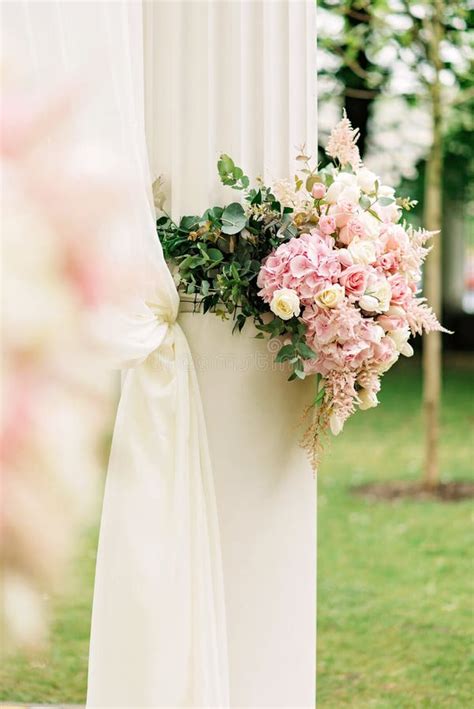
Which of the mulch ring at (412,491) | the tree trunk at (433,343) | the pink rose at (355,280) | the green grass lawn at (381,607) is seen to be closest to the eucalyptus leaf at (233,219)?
the pink rose at (355,280)

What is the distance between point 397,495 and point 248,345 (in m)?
4.27

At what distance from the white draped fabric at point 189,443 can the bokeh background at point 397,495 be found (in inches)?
6.7

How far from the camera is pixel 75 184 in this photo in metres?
0.38

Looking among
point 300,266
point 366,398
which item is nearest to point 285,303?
point 300,266

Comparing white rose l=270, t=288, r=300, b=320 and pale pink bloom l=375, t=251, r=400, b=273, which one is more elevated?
pale pink bloom l=375, t=251, r=400, b=273

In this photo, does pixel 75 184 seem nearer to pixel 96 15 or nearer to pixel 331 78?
pixel 96 15

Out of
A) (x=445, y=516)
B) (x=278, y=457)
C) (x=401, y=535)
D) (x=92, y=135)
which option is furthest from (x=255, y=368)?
(x=445, y=516)

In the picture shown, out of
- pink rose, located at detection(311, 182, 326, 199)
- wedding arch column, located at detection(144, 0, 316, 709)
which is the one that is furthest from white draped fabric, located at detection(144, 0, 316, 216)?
pink rose, located at detection(311, 182, 326, 199)

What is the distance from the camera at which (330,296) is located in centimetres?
211

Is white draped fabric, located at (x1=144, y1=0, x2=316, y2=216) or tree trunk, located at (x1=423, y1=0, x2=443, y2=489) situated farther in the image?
tree trunk, located at (x1=423, y1=0, x2=443, y2=489)

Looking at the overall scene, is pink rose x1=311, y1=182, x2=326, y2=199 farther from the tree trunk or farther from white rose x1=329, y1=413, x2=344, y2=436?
the tree trunk

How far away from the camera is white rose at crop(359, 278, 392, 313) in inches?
84.5

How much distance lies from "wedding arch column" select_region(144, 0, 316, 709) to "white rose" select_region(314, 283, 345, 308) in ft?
0.88

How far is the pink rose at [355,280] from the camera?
2.14 metres
